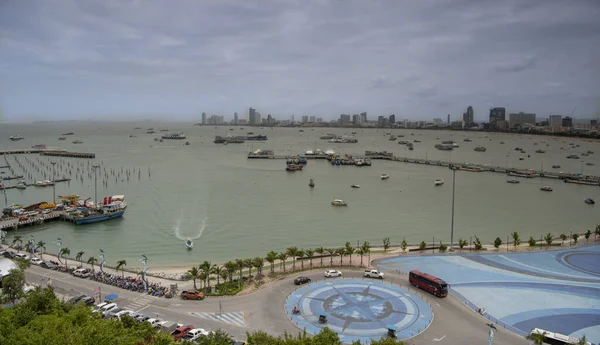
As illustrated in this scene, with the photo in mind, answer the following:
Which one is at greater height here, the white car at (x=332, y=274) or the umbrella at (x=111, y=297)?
the white car at (x=332, y=274)

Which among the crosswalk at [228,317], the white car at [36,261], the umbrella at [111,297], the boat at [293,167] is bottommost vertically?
the white car at [36,261]

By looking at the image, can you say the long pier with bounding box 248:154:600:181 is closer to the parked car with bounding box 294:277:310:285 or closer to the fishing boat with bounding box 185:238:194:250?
the fishing boat with bounding box 185:238:194:250

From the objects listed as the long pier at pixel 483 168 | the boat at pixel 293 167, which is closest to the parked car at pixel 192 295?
the long pier at pixel 483 168

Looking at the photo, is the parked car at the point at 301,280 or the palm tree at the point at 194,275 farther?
the parked car at the point at 301,280

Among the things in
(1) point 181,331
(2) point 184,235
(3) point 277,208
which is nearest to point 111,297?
(1) point 181,331

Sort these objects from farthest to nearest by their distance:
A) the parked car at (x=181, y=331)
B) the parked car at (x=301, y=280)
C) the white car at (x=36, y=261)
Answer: the white car at (x=36, y=261)
the parked car at (x=301, y=280)
the parked car at (x=181, y=331)

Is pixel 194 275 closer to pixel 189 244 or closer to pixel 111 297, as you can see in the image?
pixel 111 297

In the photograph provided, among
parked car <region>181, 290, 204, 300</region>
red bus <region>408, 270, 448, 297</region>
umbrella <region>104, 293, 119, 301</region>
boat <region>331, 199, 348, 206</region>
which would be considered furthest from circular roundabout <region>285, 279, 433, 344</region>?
boat <region>331, 199, 348, 206</region>

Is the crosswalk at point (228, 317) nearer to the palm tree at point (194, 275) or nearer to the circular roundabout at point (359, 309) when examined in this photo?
the circular roundabout at point (359, 309)
